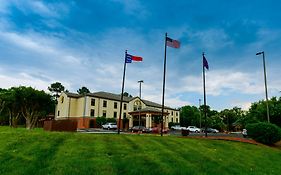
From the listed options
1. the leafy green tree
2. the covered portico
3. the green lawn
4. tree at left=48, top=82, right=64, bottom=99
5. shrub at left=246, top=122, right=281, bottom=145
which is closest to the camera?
the green lawn

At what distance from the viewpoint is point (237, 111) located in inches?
3674

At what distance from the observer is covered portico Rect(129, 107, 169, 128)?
55884 mm

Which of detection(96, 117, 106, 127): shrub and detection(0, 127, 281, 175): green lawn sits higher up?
detection(96, 117, 106, 127): shrub

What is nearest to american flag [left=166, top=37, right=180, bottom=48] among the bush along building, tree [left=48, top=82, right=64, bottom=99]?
the bush along building

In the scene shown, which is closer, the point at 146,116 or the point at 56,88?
the point at 146,116

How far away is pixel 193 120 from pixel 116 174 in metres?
81.8

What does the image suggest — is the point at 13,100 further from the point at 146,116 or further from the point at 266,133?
the point at 266,133

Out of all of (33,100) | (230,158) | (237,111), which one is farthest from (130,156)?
(237,111)

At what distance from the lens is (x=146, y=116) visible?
59.9 m

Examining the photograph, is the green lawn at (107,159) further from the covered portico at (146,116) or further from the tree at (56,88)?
the tree at (56,88)

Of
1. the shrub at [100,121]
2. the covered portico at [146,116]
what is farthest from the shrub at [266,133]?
the shrub at [100,121]

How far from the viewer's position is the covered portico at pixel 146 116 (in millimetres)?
55884

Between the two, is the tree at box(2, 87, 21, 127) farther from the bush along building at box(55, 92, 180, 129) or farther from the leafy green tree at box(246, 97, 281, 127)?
the leafy green tree at box(246, 97, 281, 127)

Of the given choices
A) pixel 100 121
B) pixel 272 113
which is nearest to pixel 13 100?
pixel 100 121
